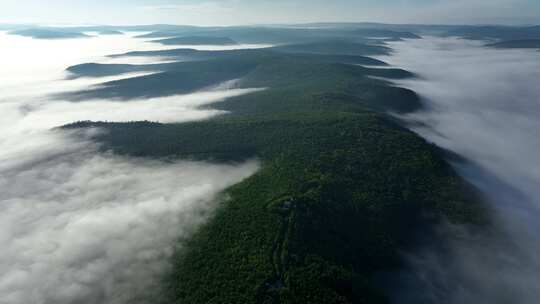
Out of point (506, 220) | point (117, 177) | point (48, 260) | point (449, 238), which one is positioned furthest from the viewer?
point (117, 177)

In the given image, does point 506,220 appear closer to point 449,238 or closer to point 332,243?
point 449,238

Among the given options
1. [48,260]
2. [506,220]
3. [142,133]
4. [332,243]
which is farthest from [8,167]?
[506,220]

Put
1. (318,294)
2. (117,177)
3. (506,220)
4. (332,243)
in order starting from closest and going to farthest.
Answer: (318,294) < (332,243) < (506,220) < (117,177)

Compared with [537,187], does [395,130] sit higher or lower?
higher

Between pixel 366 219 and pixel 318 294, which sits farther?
pixel 366 219

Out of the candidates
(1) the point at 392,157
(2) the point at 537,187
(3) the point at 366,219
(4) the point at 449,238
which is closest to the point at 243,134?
(1) the point at 392,157

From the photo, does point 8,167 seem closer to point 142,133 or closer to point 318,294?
point 142,133
